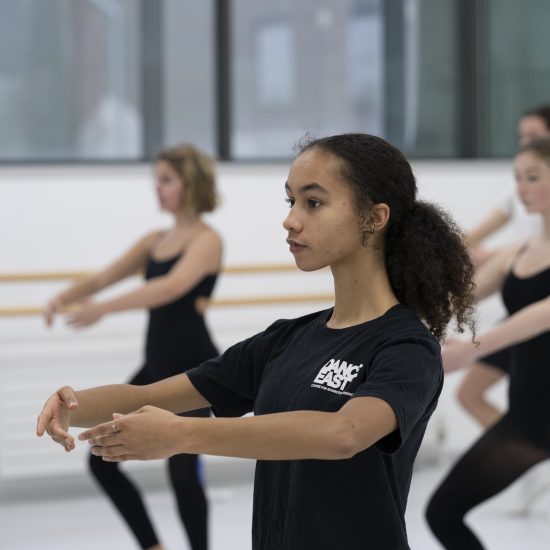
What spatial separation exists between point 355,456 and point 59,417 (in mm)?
403

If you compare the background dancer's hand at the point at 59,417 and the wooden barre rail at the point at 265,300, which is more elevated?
the background dancer's hand at the point at 59,417

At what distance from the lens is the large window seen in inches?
186

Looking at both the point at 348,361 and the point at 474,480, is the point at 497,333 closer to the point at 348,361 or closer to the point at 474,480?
the point at 474,480

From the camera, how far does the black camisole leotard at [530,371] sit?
2.72 meters

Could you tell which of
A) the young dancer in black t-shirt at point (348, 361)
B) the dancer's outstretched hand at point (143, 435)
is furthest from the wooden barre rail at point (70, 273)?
the dancer's outstretched hand at point (143, 435)

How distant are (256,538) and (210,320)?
306 centimetres

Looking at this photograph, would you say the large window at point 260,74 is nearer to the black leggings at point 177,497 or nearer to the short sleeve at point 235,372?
the black leggings at point 177,497

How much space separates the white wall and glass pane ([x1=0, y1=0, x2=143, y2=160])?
0.23 metres

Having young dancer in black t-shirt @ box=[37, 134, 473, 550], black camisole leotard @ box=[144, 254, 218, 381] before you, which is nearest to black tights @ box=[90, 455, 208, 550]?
black camisole leotard @ box=[144, 254, 218, 381]

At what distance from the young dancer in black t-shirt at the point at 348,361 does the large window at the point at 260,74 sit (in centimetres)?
322

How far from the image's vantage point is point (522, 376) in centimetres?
281

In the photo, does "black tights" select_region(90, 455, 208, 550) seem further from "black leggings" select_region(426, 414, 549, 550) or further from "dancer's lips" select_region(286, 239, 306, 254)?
"dancer's lips" select_region(286, 239, 306, 254)

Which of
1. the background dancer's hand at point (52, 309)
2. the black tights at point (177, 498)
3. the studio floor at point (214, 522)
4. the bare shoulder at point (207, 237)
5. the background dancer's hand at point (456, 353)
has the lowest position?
the studio floor at point (214, 522)

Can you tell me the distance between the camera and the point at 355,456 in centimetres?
149
